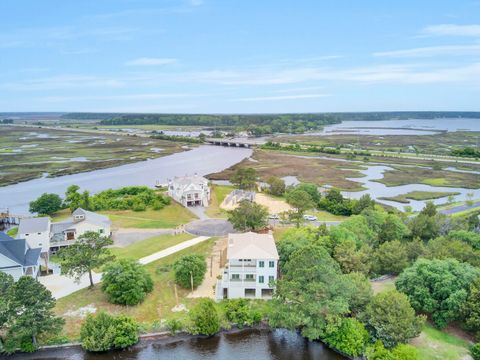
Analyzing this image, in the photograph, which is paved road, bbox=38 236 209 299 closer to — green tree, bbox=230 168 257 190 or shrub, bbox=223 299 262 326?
shrub, bbox=223 299 262 326

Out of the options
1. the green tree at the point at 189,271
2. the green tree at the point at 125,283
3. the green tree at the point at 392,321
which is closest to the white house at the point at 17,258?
the green tree at the point at 125,283

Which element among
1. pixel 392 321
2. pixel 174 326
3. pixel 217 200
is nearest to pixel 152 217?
pixel 217 200

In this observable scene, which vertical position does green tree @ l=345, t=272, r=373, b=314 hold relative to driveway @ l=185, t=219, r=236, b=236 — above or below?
above

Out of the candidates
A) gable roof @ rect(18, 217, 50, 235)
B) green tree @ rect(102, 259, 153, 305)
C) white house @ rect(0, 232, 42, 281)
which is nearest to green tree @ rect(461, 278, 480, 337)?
green tree @ rect(102, 259, 153, 305)

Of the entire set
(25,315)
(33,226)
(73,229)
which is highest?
(33,226)

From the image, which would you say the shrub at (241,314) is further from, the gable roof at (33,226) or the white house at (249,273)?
the gable roof at (33,226)

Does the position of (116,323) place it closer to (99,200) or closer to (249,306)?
(249,306)

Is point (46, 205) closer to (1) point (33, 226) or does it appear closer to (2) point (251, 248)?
(1) point (33, 226)
